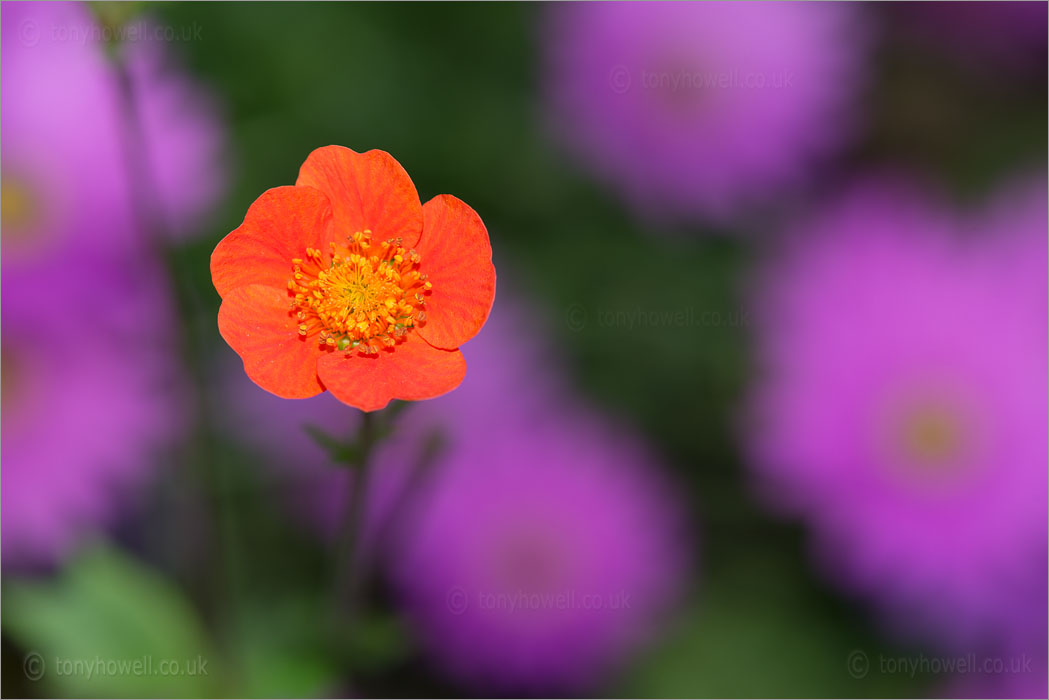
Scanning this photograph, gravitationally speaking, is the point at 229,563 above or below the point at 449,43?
below

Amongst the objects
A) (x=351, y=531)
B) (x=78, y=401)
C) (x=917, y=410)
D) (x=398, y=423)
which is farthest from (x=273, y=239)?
(x=917, y=410)

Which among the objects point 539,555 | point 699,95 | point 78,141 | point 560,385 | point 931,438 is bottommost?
point 539,555

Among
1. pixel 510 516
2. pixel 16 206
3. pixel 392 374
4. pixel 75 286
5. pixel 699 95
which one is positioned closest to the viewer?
pixel 392 374

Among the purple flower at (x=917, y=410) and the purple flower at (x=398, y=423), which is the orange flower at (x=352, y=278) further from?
the purple flower at (x=917, y=410)

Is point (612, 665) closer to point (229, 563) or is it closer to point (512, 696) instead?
point (512, 696)

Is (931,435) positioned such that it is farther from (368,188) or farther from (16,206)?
(16,206)

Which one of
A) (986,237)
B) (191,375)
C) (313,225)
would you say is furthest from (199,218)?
(986,237)

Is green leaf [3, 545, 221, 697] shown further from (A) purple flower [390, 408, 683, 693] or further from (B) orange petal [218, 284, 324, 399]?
(B) orange petal [218, 284, 324, 399]
